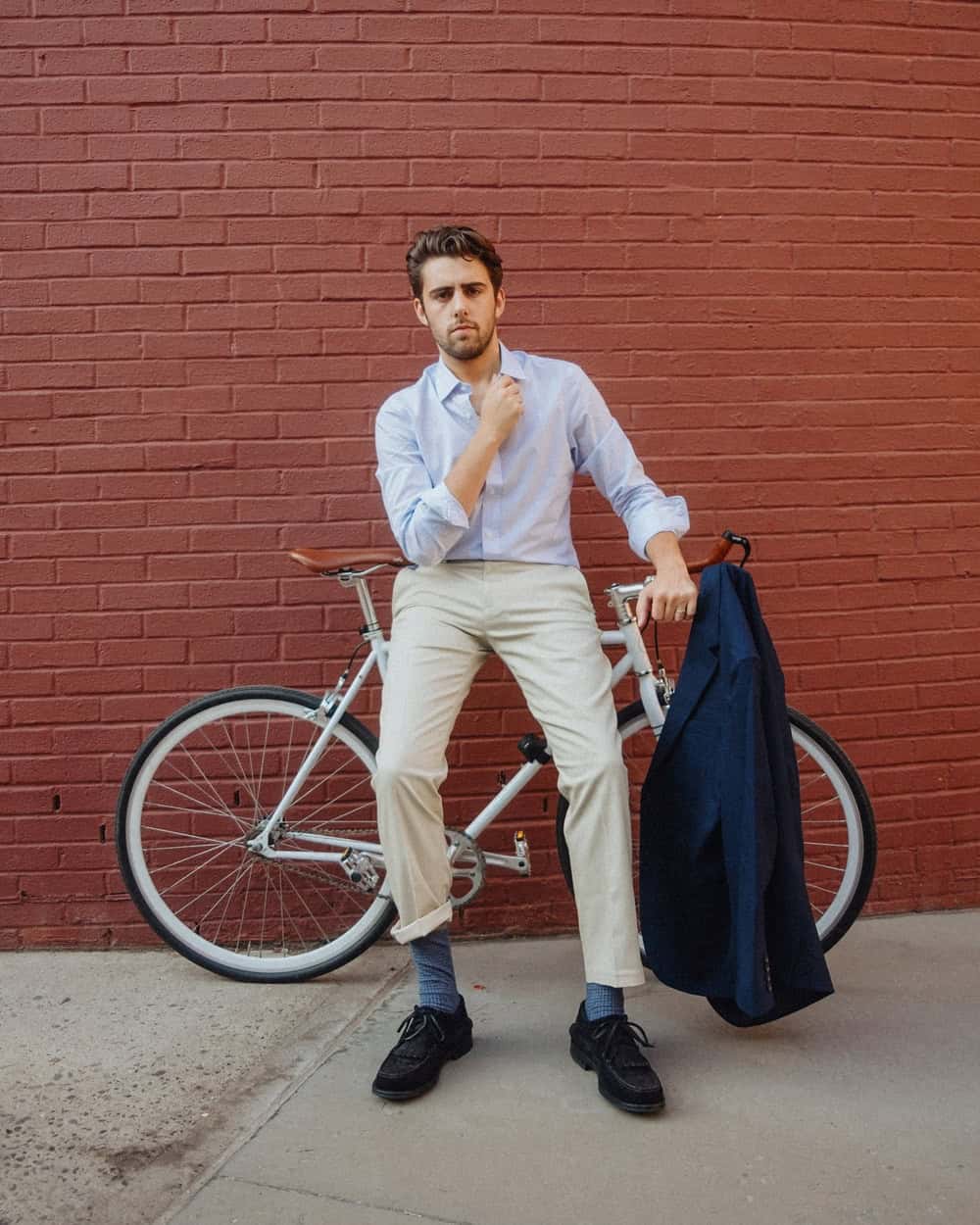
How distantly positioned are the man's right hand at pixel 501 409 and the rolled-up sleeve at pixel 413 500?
0.63ft

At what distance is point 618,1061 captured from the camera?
2.78m

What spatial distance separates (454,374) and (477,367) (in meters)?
0.07

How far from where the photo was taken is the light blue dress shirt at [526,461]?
123 inches

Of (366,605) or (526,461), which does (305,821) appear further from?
(526,461)

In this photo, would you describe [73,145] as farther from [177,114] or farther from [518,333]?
[518,333]

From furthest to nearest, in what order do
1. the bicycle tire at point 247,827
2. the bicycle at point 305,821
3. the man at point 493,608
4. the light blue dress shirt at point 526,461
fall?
1. the bicycle tire at point 247,827
2. the bicycle at point 305,821
3. the light blue dress shirt at point 526,461
4. the man at point 493,608

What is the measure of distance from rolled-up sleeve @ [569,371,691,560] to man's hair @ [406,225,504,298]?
404 mm

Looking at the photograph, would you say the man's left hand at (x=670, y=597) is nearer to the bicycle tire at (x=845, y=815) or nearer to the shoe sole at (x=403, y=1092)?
the bicycle tire at (x=845, y=815)

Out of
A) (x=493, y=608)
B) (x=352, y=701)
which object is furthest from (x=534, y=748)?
(x=352, y=701)

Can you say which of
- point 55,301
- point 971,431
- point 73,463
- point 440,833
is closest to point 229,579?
point 73,463

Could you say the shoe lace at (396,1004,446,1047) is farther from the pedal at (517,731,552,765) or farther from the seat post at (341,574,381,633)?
the seat post at (341,574,381,633)

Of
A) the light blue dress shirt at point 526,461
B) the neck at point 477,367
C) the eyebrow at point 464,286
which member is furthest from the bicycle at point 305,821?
the eyebrow at point 464,286

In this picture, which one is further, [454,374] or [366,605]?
[366,605]

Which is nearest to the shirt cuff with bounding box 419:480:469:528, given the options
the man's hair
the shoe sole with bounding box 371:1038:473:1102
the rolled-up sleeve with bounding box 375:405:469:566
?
the rolled-up sleeve with bounding box 375:405:469:566
